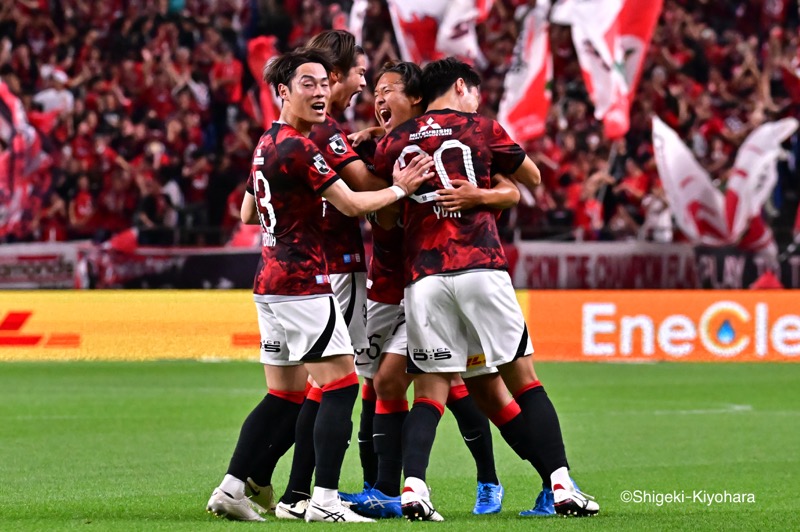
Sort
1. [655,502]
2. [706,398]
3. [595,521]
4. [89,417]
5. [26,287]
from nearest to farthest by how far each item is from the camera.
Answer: [595,521] < [655,502] < [89,417] < [706,398] < [26,287]

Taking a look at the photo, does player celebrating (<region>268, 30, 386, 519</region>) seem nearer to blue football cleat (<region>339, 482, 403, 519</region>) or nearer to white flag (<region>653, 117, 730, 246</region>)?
blue football cleat (<region>339, 482, 403, 519</region>)

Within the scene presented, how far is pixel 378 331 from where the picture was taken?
705cm

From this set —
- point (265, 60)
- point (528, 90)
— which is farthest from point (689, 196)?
point (265, 60)

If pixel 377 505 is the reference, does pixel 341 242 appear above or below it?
above

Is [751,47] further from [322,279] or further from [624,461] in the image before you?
[322,279]

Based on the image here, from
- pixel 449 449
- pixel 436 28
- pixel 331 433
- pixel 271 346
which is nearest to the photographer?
pixel 331 433

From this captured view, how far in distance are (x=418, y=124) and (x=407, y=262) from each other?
26.6 inches

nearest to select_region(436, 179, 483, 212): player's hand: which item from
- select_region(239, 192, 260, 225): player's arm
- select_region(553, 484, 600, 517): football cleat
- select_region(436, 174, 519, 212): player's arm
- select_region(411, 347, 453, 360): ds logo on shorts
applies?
select_region(436, 174, 519, 212): player's arm

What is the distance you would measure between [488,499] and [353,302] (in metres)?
1.22

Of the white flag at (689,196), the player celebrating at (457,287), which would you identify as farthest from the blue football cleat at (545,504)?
the white flag at (689,196)

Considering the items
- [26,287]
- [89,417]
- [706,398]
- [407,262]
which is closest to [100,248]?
[26,287]

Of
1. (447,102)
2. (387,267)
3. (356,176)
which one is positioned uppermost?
(447,102)

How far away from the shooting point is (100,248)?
17453mm

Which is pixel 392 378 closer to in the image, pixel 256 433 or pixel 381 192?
pixel 256 433
